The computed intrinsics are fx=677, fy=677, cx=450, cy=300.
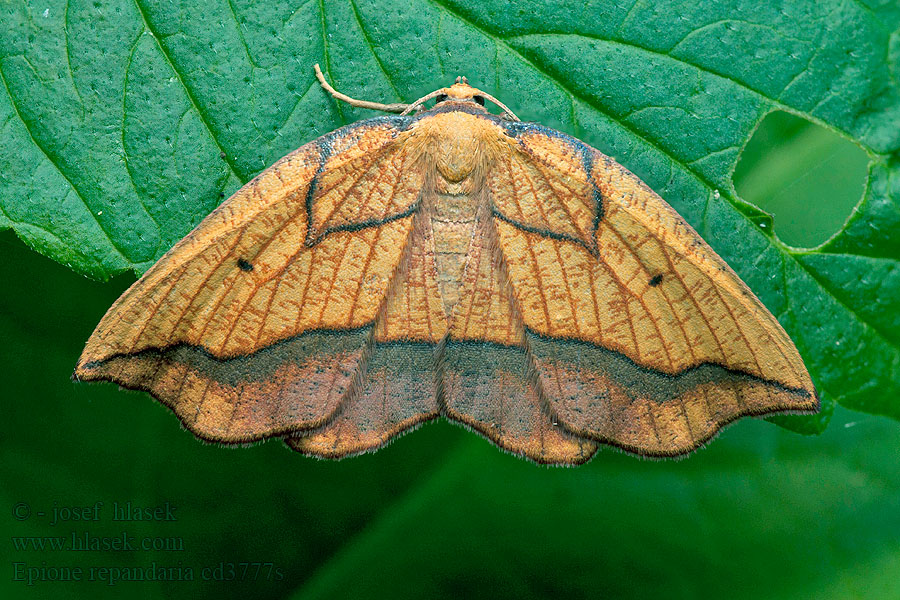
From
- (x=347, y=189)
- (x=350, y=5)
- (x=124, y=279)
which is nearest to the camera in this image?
(x=347, y=189)

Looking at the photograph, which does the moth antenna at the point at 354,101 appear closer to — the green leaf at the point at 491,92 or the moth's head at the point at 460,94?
the green leaf at the point at 491,92

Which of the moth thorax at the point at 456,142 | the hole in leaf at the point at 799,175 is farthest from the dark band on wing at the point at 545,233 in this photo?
the hole in leaf at the point at 799,175

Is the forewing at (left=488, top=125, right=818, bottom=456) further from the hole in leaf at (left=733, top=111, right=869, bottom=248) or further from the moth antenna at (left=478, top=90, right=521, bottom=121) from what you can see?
the hole in leaf at (left=733, top=111, right=869, bottom=248)

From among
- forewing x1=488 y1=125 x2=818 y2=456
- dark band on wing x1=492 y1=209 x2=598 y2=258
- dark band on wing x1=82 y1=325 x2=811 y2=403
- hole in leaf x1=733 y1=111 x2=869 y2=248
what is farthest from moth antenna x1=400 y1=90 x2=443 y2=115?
hole in leaf x1=733 y1=111 x2=869 y2=248

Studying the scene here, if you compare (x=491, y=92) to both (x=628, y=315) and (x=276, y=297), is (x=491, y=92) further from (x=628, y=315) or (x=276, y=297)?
(x=276, y=297)

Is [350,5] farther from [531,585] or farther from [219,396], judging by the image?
[531,585]

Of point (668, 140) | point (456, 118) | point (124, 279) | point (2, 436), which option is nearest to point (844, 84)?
point (668, 140)

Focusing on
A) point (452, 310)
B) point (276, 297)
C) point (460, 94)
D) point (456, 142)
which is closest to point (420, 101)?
point (460, 94)

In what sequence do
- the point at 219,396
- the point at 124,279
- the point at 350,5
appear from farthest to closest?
the point at 124,279 < the point at 350,5 < the point at 219,396
